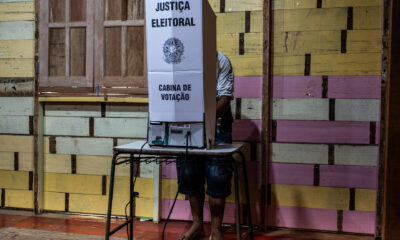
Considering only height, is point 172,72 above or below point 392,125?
above

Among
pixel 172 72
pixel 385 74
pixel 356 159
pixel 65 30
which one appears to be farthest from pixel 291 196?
pixel 65 30

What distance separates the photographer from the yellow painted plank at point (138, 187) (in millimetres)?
2770

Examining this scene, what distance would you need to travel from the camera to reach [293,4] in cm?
252

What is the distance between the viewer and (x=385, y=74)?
7.75 ft

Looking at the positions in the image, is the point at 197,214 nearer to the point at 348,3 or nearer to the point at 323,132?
the point at 323,132

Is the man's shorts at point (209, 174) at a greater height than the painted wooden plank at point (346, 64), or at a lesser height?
lesser

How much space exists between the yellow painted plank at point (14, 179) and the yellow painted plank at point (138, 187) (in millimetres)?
810

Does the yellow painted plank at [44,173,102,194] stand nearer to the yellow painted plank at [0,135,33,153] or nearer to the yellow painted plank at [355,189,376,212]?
the yellow painted plank at [0,135,33,153]

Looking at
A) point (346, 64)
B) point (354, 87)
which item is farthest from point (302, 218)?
point (346, 64)

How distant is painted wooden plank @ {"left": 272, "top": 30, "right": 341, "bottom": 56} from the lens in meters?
2.47

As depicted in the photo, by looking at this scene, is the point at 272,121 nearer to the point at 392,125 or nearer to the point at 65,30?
the point at 392,125

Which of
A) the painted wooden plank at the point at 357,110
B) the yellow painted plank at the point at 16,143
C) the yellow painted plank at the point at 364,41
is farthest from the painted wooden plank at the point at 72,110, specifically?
the yellow painted plank at the point at 364,41

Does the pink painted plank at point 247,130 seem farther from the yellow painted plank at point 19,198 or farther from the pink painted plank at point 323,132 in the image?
the yellow painted plank at point 19,198

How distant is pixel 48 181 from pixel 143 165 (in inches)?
33.5
